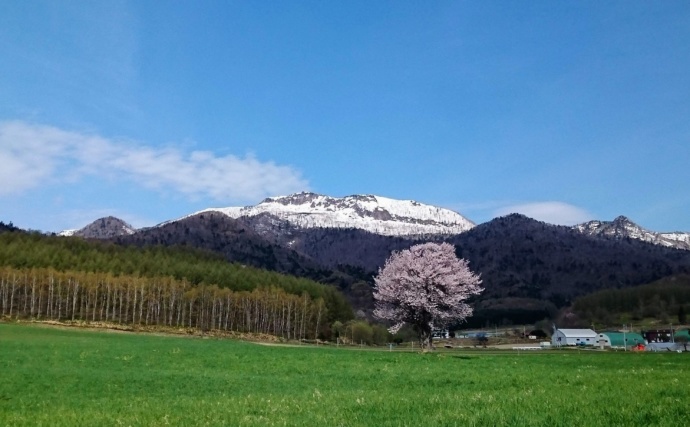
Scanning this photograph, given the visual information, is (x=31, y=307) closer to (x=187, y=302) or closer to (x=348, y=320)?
(x=187, y=302)

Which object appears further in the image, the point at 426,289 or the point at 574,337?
the point at 574,337

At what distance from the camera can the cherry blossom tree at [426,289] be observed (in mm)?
65750

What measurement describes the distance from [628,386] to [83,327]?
390ft

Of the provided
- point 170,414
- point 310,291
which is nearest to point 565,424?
point 170,414

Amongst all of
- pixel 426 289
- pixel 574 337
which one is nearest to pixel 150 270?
pixel 426 289

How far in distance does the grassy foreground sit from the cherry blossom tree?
74.9 ft

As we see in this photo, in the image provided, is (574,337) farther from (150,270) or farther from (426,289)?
(426,289)

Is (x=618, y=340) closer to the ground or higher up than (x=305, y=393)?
closer to the ground

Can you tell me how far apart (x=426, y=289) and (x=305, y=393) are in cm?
4612

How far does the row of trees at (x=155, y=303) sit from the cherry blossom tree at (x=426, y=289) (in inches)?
4127

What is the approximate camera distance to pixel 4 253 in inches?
6614

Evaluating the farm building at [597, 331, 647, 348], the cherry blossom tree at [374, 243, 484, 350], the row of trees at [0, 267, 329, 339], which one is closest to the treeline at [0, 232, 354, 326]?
the row of trees at [0, 267, 329, 339]

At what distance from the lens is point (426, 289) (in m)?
66.4

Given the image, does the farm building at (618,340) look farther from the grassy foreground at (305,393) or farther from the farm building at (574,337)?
the grassy foreground at (305,393)
